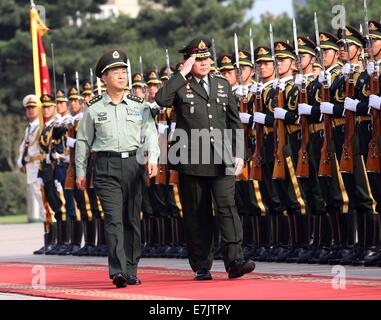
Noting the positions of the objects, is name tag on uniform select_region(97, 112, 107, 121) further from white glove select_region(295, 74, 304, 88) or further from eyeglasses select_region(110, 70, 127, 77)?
white glove select_region(295, 74, 304, 88)

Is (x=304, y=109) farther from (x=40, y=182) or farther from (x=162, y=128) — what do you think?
(x=40, y=182)

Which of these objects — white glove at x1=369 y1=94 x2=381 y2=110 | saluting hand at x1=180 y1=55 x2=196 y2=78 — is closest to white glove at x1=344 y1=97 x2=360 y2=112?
white glove at x1=369 y1=94 x2=381 y2=110

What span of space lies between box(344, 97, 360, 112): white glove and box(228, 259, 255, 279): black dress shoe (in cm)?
172

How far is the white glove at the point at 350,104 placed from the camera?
13047mm

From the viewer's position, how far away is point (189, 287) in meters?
11.6

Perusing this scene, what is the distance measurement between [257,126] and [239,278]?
2.93m

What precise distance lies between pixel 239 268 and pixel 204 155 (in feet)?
3.14

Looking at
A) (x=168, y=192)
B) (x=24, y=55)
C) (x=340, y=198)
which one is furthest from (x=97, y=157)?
(x=24, y=55)

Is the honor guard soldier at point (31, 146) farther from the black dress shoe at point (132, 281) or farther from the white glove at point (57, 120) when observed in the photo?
the black dress shoe at point (132, 281)

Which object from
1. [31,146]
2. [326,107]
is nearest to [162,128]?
[326,107]

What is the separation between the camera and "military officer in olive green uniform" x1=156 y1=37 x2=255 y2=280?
12406 mm

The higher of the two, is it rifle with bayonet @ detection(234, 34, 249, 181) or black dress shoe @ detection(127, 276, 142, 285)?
rifle with bayonet @ detection(234, 34, 249, 181)

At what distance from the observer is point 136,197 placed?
1234cm

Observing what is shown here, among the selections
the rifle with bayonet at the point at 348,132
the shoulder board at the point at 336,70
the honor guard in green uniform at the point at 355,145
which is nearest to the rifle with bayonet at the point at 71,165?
the shoulder board at the point at 336,70
